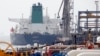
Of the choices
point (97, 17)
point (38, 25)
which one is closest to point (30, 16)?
point (38, 25)

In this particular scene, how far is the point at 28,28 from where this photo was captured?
73125 millimetres

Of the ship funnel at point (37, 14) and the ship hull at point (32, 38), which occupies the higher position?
the ship funnel at point (37, 14)

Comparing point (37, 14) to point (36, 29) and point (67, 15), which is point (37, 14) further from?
point (67, 15)

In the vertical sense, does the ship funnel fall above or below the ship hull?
above

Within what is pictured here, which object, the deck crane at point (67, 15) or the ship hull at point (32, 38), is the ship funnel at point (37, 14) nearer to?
the ship hull at point (32, 38)

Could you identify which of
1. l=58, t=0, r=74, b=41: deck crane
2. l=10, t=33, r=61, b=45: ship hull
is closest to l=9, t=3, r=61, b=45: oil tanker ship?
l=10, t=33, r=61, b=45: ship hull

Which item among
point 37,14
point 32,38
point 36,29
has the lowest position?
point 32,38

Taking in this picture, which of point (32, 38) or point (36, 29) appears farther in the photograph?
point (36, 29)

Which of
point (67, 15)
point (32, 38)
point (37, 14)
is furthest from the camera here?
point (37, 14)

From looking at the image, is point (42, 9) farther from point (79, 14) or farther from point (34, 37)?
point (79, 14)

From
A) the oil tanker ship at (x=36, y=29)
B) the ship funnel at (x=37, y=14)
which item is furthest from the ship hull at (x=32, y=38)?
the ship funnel at (x=37, y=14)

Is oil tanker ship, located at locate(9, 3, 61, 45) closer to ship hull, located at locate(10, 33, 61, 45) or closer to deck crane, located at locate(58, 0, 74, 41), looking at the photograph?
ship hull, located at locate(10, 33, 61, 45)

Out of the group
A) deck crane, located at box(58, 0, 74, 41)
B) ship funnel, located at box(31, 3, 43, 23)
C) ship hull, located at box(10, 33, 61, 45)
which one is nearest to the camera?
deck crane, located at box(58, 0, 74, 41)

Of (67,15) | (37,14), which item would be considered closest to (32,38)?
(37,14)
